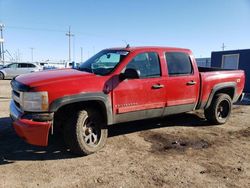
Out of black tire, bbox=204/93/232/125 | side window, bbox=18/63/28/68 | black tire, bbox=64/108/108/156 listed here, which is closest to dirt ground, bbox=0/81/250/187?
black tire, bbox=64/108/108/156

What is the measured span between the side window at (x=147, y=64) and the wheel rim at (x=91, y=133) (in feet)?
4.26

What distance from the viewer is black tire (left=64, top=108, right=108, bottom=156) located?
471 centimetres

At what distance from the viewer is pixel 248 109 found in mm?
9836

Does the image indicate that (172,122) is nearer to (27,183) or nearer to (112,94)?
(112,94)

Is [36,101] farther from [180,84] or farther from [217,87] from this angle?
[217,87]

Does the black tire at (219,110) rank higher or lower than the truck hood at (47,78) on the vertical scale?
lower

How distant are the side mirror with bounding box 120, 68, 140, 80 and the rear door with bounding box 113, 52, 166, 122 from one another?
3.9 inches

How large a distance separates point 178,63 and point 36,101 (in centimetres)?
331

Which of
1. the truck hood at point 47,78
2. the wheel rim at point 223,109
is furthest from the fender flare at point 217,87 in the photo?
the truck hood at point 47,78

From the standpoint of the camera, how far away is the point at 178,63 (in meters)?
6.30

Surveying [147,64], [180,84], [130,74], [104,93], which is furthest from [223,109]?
[104,93]

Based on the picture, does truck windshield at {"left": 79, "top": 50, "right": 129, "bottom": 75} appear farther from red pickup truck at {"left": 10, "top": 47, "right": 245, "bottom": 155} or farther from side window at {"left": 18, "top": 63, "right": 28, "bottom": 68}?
side window at {"left": 18, "top": 63, "right": 28, "bottom": 68}

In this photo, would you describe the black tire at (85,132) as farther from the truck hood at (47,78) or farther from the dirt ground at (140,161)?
the truck hood at (47,78)

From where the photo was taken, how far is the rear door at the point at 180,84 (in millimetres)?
5996
